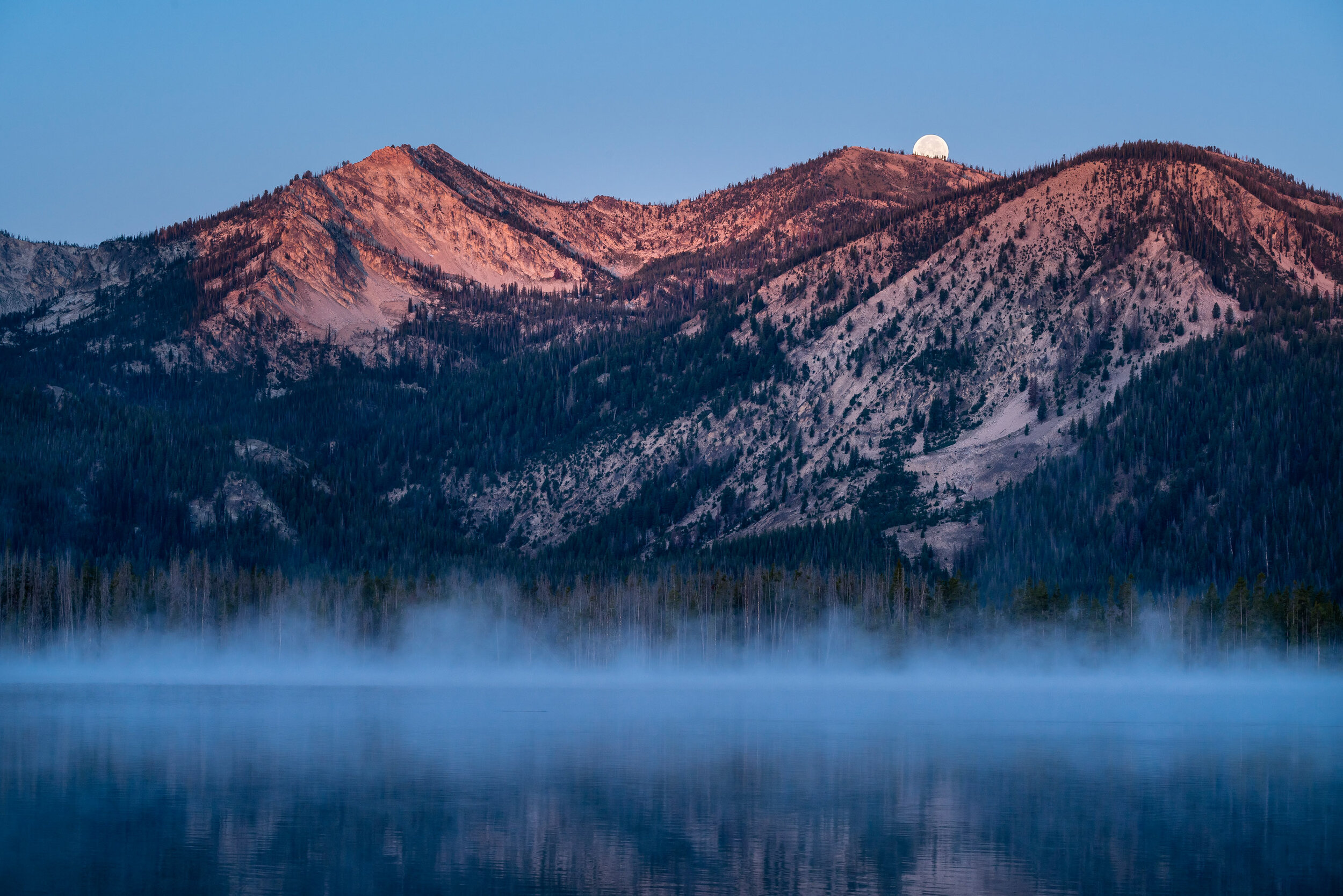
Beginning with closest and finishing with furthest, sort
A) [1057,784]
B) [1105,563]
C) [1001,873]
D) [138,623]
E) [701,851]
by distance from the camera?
1. [1001,873]
2. [701,851]
3. [1057,784]
4. [138,623]
5. [1105,563]

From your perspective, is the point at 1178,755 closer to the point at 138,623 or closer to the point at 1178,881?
the point at 1178,881

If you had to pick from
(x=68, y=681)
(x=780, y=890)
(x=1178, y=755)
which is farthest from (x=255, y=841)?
(x=68, y=681)

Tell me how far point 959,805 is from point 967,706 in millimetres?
68660

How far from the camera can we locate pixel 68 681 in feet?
502

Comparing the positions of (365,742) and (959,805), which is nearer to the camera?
(959,805)

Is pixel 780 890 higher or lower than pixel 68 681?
higher

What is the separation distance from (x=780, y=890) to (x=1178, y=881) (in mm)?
11460

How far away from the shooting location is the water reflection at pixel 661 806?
38.2 metres

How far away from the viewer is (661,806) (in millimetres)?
50781

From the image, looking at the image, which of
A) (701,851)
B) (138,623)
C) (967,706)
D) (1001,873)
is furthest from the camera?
(138,623)

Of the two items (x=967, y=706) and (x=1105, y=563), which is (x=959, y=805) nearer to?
(x=967, y=706)

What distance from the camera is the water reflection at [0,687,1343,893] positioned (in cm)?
3822

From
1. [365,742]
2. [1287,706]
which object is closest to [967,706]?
[1287,706]

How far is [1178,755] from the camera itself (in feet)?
236
